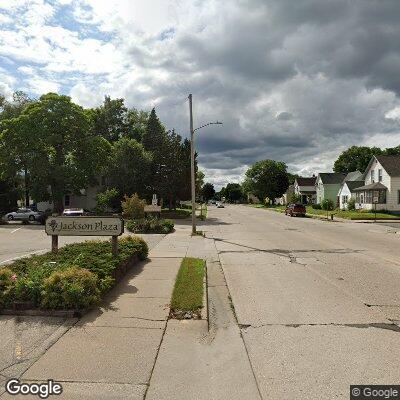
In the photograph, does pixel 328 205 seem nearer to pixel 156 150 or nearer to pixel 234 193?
pixel 156 150

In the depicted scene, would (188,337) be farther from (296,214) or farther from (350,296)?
(296,214)

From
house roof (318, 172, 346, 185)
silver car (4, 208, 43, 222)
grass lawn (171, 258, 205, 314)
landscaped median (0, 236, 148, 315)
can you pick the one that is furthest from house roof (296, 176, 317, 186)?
landscaped median (0, 236, 148, 315)

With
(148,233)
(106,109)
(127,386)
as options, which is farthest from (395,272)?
(106,109)

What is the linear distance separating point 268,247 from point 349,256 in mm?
3908

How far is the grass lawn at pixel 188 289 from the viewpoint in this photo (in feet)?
26.9

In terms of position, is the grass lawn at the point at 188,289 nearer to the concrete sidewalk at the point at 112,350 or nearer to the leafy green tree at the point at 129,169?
the concrete sidewalk at the point at 112,350

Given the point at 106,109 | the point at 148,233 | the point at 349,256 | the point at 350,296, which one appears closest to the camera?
the point at 350,296

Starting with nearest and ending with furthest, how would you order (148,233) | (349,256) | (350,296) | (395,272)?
(350,296) → (395,272) → (349,256) → (148,233)

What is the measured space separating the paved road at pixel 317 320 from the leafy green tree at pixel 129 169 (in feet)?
110

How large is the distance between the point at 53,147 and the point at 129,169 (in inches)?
354

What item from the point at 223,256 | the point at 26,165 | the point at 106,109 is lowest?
the point at 223,256

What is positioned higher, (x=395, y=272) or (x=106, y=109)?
(x=106, y=109)

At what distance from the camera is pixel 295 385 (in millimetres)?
4855

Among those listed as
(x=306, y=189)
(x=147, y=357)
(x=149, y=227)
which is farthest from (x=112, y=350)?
(x=306, y=189)
